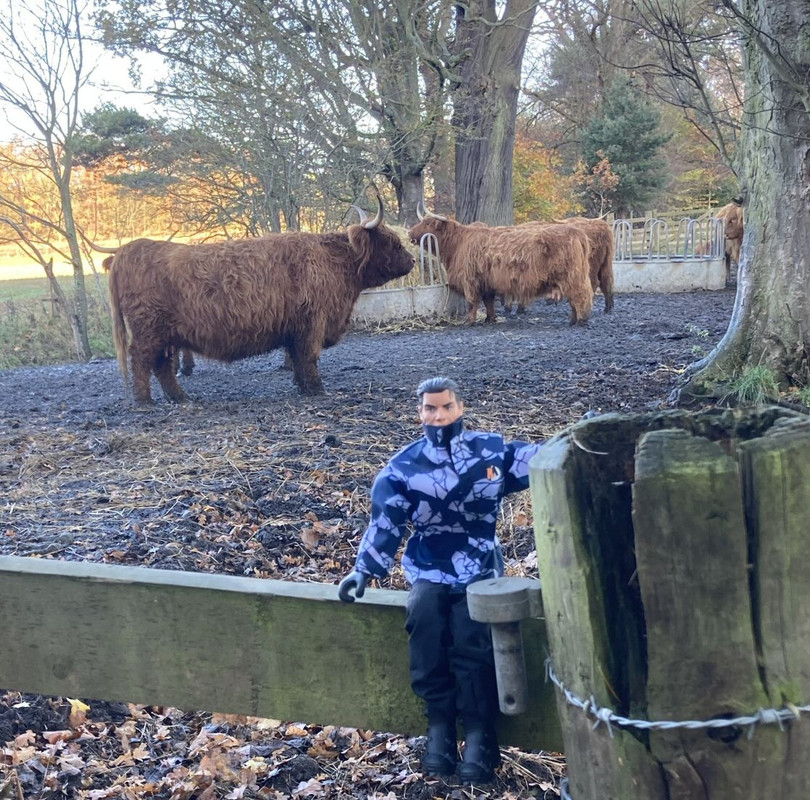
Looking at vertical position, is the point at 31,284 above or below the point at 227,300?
above

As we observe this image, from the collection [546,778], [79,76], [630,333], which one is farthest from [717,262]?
[546,778]

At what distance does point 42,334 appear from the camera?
16906 mm

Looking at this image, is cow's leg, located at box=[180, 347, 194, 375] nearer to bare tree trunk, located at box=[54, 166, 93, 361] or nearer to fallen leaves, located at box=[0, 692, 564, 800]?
bare tree trunk, located at box=[54, 166, 93, 361]

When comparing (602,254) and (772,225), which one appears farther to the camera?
(602,254)

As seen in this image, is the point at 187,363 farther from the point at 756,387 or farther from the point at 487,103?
the point at 487,103

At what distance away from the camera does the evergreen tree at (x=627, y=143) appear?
30266 mm

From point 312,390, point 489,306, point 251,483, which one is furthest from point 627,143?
point 251,483

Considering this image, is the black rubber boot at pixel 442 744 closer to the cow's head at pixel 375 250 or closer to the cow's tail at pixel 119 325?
the cow's tail at pixel 119 325

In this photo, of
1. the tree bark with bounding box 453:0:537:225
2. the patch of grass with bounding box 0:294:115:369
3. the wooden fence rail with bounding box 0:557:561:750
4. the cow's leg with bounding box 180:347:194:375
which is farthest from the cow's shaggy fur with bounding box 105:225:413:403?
the tree bark with bounding box 453:0:537:225

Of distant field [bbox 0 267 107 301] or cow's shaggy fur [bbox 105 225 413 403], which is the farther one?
distant field [bbox 0 267 107 301]

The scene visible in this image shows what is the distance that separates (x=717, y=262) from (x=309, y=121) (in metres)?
11.0

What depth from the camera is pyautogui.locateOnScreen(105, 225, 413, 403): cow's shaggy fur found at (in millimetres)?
8359

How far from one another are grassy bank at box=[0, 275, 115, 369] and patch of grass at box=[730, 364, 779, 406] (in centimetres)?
1187

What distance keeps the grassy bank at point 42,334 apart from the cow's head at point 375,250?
8187mm
